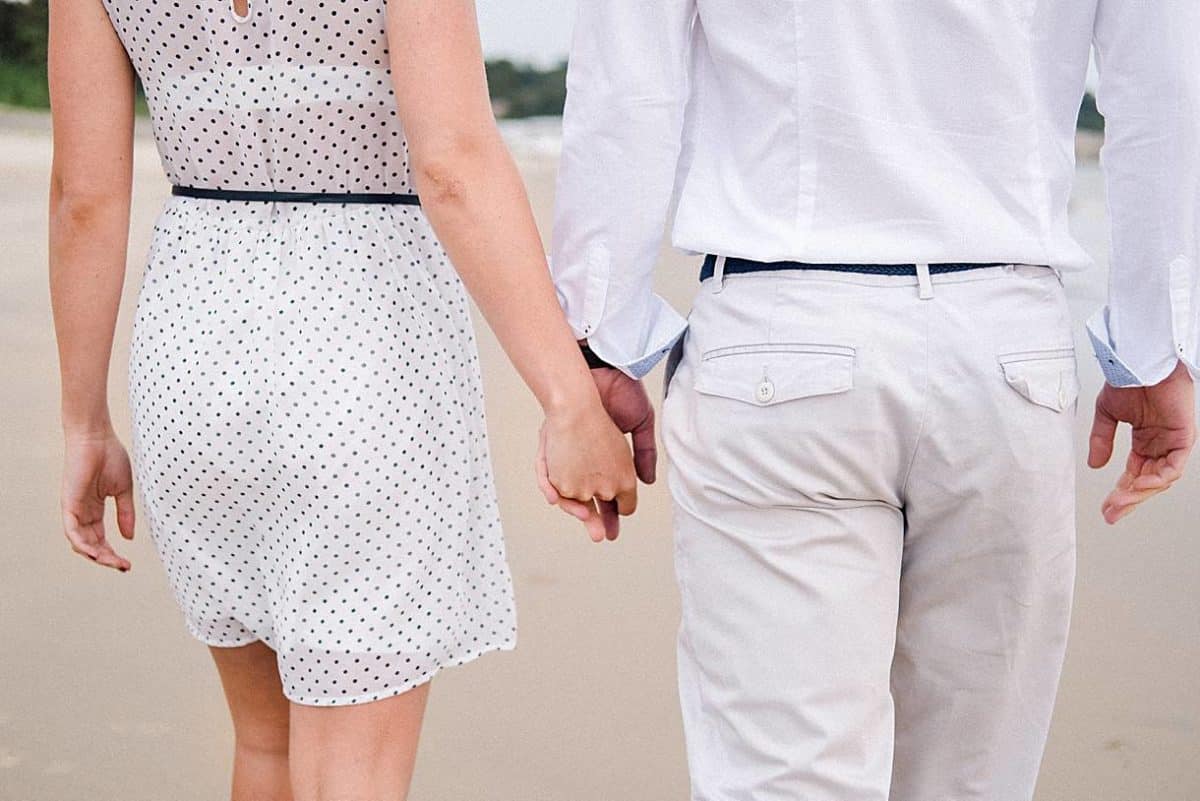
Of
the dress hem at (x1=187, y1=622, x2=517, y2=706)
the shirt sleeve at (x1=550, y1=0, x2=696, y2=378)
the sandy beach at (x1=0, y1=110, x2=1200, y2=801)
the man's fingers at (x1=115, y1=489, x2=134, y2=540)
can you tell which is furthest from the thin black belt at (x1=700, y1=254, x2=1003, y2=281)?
the sandy beach at (x1=0, y1=110, x2=1200, y2=801)

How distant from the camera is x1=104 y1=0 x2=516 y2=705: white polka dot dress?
1.40 metres

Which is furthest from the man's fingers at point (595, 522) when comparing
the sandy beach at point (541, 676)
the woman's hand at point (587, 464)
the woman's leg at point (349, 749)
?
the sandy beach at point (541, 676)

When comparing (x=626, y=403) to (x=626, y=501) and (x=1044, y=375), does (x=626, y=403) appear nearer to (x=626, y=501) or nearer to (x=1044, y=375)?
(x=626, y=501)

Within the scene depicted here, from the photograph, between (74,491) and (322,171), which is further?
(74,491)

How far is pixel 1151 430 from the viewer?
5.10 feet

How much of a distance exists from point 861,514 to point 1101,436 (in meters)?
0.41

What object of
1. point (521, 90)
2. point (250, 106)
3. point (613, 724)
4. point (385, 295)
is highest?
point (250, 106)

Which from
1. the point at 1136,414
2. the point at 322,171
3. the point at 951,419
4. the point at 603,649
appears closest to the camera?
the point at 951,419

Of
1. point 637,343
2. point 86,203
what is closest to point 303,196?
point 86,203

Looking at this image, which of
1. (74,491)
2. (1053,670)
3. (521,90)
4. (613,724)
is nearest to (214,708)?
(613,724)

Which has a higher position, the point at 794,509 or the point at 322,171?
the point at 322,171

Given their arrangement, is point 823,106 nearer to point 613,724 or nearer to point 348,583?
point 348,583

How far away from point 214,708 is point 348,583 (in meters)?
1.61

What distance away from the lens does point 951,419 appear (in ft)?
4.29
